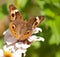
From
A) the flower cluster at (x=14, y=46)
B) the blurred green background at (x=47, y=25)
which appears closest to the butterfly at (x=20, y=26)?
the flower cluster at (x=14, y=46)

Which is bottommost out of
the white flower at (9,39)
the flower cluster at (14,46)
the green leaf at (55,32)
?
the flower cluster at (14,46)

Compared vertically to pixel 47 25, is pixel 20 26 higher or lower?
lower

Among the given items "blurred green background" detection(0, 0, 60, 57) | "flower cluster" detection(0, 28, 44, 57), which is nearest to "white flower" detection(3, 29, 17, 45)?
"flower cluster" detection(0, 28, 44, 57)

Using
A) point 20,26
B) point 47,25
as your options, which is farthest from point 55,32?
point 20,26

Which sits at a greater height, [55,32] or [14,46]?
[55,32]

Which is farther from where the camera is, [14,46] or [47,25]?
[47,25]

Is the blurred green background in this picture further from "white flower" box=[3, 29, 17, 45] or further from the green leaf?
"white flower" box=[3, 29, 17, 45]

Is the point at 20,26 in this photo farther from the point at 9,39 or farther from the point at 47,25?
the point at 47,25

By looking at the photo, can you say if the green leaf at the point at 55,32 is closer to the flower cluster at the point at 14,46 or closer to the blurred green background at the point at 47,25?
the blurred green background at the point at 47,25

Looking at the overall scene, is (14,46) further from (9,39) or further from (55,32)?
(55,32)
